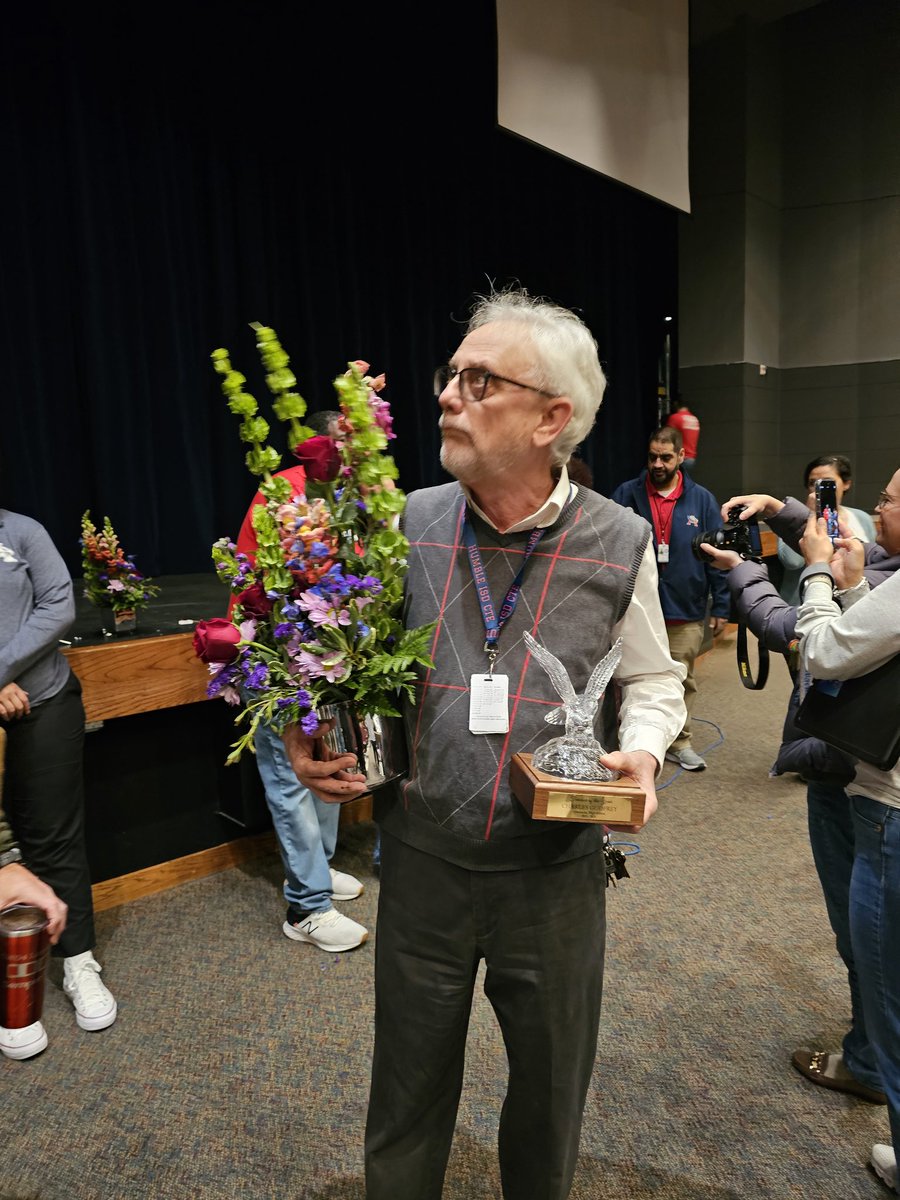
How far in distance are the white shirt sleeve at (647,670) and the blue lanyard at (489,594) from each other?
6.8 inches

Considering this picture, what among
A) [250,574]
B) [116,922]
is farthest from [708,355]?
[250,574]

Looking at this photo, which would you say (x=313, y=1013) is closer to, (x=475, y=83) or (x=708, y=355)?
(x=475, y=83)

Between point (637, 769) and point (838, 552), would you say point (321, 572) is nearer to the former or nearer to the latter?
point (637, 769)

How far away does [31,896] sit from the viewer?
1113mm

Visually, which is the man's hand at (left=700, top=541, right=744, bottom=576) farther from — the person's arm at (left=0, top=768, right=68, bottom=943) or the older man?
the person's arm at (left=0, top=768, right=68, bottom=943)

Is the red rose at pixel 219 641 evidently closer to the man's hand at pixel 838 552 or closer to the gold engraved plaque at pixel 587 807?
the gold engraved plaque at pixel 587 807

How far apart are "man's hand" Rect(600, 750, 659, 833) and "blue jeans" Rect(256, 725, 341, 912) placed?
62.0 inches

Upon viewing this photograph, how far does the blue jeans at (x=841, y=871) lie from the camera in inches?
74.1

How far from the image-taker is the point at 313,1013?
222cm

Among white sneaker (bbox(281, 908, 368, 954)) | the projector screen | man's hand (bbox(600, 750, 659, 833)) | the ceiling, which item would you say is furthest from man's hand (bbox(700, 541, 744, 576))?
the ceiling

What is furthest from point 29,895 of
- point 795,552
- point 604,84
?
point 604,84

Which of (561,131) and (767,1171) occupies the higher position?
(561,131)

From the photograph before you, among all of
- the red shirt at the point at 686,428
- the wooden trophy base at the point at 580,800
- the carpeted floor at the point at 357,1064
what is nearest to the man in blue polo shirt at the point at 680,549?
the red shirt at the point at 686,428

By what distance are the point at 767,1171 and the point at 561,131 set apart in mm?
5204
